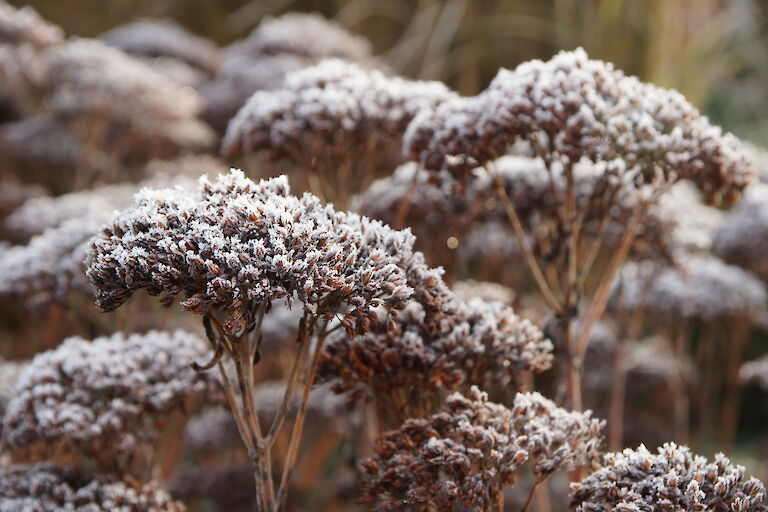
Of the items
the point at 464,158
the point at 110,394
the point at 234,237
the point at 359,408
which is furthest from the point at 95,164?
the point at 234,237

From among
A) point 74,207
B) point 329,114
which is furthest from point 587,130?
point 74,207

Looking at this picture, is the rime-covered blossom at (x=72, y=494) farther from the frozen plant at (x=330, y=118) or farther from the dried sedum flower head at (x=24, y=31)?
the dried sedum flower head at (x=24, y=31)

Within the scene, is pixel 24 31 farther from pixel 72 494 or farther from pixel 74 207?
pixel 72 494

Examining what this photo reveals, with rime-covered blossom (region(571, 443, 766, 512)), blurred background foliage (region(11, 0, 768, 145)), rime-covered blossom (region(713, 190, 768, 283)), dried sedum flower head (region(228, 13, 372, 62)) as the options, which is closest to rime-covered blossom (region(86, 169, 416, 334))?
rime-covered blossom (region(571, 443, 766, 512))

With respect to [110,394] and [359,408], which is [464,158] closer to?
[110,394]

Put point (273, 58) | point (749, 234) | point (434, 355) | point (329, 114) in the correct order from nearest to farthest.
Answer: point (434, 355), point (329, 114), point (749, 234), point (273, 58)

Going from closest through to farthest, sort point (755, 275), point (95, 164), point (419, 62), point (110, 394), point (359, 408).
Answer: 1. point (110, 394)
2. point (359, 408)
3. point (755, 275)
4. point (95, 164)
5. point (419, 62)
